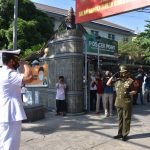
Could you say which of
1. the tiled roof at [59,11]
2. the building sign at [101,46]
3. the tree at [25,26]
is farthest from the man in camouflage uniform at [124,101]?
the tiled roof at [59,11]

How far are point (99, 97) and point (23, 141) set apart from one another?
5.00 meters

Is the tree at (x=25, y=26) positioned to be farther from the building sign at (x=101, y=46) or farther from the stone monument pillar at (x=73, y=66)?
the stone monument pillar at (x=73, y=66)

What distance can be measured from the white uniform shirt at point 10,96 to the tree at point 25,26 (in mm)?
19686

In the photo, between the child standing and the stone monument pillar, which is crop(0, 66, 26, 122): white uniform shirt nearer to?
the child standing

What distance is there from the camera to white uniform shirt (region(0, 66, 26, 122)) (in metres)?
4.23

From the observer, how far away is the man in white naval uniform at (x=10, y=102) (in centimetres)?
422

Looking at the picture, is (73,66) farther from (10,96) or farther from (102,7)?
(10,96)

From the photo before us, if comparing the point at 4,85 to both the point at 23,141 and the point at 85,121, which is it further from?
the point at 85,121

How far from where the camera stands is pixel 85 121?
35.3 ft

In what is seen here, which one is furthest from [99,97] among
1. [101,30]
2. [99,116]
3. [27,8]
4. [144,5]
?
[101,30]

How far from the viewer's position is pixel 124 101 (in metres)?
7.98

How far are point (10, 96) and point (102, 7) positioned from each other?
609 cm

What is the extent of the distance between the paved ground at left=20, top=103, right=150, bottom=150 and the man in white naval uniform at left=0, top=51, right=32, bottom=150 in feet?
10.6

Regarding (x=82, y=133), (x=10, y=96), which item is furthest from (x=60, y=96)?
(x=10, y=96)
